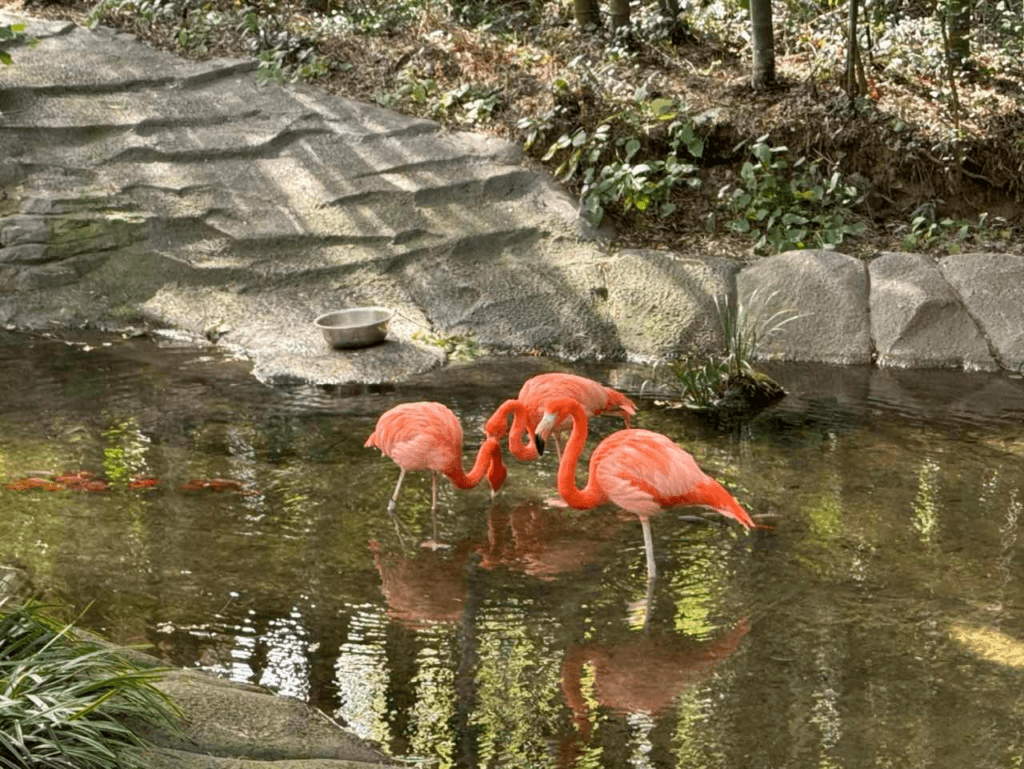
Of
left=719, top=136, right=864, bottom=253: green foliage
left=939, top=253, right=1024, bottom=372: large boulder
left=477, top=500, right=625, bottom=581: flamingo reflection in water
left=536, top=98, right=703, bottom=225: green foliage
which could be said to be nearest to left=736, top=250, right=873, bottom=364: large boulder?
left=939, top=253, right=1024, bottom=372: large boulder

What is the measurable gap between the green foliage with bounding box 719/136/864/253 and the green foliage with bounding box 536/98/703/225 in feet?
1.40

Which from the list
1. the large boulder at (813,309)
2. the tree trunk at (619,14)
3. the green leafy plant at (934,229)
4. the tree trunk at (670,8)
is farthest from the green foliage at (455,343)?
the tree trunk at (670,8)

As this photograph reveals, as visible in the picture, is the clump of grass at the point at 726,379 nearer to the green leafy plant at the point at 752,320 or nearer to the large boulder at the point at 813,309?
the green leafy plant at the point at 752,320

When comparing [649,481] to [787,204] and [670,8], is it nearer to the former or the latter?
[787,204]

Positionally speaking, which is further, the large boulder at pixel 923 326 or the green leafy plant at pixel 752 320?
the large boulder at pixel 923 326

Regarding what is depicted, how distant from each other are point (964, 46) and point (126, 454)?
7958 millimetres

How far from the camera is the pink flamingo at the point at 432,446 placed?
573 cm

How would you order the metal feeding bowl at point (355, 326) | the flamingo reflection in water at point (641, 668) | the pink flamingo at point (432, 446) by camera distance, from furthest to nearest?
the metal feeding bowl at point (355, 326)
the pink flamingo at point (432, 446)
the flamingo reflection in water at point (641, 668)

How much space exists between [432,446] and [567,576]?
2.77ft

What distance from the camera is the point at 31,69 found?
35.3 ft

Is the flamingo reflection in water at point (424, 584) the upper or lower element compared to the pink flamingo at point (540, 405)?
lower

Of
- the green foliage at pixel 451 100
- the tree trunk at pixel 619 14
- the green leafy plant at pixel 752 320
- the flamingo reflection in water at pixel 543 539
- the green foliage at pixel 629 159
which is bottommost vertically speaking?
the flamingo reflection in water at pixel 543 539

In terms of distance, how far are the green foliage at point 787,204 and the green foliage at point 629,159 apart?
16.8 inches

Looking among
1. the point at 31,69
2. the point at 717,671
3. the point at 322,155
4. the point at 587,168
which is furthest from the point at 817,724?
the point at 31,69
